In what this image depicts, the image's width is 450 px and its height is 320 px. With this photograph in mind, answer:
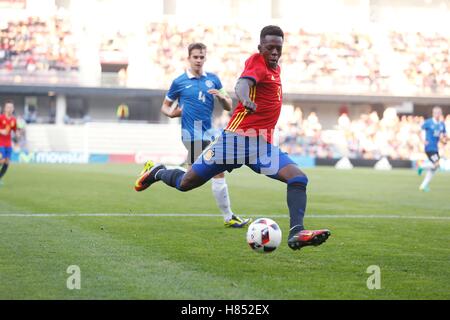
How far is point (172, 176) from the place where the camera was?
9.55 metres

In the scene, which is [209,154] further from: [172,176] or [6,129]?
[6,129]

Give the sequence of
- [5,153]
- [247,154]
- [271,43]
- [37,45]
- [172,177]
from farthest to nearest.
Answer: [37,45]
[5,153]
[172,177]
[247,154]
[271,43]

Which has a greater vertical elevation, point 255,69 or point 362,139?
point 255,69

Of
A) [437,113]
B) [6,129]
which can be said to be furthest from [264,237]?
[437,113]

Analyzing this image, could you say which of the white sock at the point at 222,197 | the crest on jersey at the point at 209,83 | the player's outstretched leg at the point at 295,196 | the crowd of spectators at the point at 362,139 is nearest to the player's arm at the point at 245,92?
the player's outstretched leg at the point at 295,196

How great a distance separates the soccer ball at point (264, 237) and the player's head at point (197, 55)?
12.9 feet

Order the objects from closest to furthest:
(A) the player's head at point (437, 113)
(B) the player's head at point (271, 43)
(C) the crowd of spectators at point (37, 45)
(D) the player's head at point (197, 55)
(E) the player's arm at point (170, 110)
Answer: (B) the player's head at point (271, 43) < (D) the player's head at point (197, 55) < (E) the player's arm at point (170, 110) < (A) the player's head at point (437, 113) < (C) the crowd of spectators at point (37, 45)

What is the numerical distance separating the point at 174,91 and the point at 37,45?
34413mm

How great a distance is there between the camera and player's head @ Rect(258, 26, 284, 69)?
312 inches

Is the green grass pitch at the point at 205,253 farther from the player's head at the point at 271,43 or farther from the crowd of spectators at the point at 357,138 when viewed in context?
the crowd of spectators at the point at 357,138

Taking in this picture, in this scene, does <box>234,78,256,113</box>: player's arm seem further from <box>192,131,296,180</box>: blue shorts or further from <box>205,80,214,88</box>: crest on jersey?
<box>205,80,214,88</box>: crest on jersey

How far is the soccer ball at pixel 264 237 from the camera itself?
7.79 m

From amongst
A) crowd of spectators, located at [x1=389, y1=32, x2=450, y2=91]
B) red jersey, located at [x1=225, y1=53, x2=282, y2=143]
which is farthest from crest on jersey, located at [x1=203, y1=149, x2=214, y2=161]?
crowd of spectators, located at [x1=389, y1=32, x2=450, y2=91]
